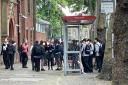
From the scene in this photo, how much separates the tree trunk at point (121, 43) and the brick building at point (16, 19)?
88.4 ft

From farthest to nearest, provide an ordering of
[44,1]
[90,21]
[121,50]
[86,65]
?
[44,1] < [86,65] < [90,21] < [121,50]

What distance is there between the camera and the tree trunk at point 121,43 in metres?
14.1

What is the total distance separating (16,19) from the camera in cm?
4756

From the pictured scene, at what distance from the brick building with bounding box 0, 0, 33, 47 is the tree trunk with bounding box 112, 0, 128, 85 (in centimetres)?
2695

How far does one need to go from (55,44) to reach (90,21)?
6091mm

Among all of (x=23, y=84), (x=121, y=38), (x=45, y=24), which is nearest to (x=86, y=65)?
(x=23, y=84)

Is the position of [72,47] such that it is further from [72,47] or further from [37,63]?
[37,63]

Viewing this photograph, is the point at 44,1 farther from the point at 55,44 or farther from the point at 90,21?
the point at 90,21

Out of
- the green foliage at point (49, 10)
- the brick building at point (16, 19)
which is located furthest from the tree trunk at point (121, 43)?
the green foliage at point (49, 10)

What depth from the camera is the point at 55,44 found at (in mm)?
32938

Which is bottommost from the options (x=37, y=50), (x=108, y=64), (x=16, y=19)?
(x=108, y=64)

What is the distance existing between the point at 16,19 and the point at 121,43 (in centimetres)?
3388

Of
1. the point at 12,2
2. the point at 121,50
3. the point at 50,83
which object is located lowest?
the point at 50,83

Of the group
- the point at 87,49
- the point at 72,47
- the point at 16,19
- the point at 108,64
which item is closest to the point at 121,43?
the point at 108,64
